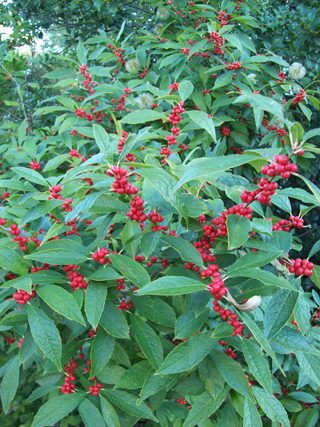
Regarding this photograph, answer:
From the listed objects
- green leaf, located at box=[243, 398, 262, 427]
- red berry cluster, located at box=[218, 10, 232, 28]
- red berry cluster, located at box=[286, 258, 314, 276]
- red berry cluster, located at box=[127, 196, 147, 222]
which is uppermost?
red berry cluster, located at box=[218, 10, 232, 28]

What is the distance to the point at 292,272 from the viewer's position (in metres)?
1.14

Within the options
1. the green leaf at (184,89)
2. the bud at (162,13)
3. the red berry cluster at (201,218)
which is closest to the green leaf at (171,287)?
the red berry cluster at (201,218)

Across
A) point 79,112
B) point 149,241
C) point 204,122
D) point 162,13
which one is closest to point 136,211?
point 149,241

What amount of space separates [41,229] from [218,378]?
91 centimetres

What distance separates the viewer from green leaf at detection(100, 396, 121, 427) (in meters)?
1.15

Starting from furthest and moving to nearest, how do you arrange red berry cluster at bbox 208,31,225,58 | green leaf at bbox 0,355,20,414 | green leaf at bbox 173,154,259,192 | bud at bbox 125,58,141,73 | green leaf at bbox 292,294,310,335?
bud at bbox 125,58,141,73 → red berry cluster at bbox 208,31,225,58 → green leaf at bbox 0,355,20,414 → green leaf at bbox 292,294,310,335 → green leaf at bbox 173,154,259,192

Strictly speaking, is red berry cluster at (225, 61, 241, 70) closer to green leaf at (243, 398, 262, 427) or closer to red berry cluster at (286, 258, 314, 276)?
red berry cluster at (286, 258, 314, 276)

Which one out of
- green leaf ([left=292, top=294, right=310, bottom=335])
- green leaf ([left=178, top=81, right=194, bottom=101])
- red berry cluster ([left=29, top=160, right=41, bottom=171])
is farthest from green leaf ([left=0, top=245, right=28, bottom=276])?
red berry cluster ([left=29, top=160, right=41, bottom=171])

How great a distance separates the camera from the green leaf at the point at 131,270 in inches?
38.9

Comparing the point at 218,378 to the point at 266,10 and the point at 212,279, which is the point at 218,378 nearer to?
the point at 212,279

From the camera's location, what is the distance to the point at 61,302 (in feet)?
3.21

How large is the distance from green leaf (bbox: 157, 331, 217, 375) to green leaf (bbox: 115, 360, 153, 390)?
8.3 inches

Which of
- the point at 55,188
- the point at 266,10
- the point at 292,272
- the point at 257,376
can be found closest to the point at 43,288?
the point at 55,188

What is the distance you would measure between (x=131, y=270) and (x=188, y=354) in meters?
0.29
